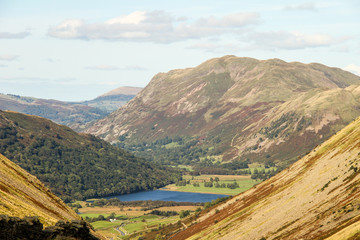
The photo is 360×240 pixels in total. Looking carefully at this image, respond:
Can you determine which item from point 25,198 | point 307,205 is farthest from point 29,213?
point 307,205

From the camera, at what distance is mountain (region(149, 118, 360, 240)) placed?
106 meters

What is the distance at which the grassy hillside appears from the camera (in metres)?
104

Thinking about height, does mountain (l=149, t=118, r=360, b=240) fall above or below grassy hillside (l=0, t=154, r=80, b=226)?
below

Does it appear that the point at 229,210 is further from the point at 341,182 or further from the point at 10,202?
the point at 10,202

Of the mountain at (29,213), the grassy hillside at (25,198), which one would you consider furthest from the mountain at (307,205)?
the grassy hillside at (25,198)

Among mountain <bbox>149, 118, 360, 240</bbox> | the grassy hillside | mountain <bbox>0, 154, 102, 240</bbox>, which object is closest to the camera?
mountain <bbox>0, 154, 102, 240</bbox>

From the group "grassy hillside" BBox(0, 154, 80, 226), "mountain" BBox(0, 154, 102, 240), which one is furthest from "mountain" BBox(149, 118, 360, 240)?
"grassy hillside" BBox(0, 154, 80, 226)

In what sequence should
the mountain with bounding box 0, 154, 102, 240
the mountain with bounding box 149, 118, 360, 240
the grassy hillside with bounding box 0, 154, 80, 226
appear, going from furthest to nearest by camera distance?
the mountain with bounding box 149, 118, 360, 240 < the grassy hillside with bounding box 0, 154, 80, 226 < the mountain with bounding box 0, 154, 102, 240

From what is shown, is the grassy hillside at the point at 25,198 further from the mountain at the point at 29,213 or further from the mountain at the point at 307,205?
the mountain at the point at 307,205

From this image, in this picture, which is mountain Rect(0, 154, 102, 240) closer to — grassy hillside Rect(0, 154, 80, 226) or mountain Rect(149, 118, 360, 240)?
grassy hillside Rect(0, 154, 80, 226)

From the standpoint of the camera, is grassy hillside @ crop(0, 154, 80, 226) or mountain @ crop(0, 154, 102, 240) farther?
grassy hillside @ crop(0, 154, 80, 226)

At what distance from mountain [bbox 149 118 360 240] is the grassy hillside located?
5500cm

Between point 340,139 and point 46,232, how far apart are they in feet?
431

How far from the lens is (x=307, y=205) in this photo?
431 ft
